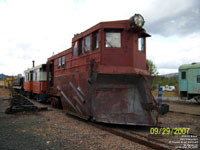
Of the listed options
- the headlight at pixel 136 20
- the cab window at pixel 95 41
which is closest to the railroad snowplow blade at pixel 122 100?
the cab window at pixel 95 41

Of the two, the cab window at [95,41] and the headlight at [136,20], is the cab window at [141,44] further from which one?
the cab window at [95,41]

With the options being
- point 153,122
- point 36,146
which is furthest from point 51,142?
point 153,122

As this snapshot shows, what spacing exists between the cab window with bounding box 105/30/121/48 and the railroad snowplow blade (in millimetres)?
1383

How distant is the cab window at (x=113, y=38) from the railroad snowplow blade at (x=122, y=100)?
1383 millimetres

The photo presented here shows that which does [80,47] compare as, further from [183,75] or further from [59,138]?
[183,75]

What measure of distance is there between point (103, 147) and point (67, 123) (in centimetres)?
312

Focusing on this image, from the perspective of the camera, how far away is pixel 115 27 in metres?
6.99

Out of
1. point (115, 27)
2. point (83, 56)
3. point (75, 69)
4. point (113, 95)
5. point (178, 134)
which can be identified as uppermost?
point (115, 27)

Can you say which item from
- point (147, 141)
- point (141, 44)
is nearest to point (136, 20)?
point (141, 44)

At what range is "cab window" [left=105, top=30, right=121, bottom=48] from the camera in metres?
7.07

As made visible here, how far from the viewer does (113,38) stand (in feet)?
23.2

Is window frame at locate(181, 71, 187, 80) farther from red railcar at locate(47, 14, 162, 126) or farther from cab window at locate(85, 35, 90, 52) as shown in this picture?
cab window at locate(85, 35, 90, 52)

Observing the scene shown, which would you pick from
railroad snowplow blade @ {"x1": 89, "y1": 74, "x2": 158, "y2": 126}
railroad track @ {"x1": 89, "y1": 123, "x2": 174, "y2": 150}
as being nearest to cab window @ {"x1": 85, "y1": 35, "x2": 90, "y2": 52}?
railroad snowplow blade @ {"x1": 89, "y1": 74, "x2": 158, "y2": 126}

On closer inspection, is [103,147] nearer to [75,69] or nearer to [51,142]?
[51,142]
